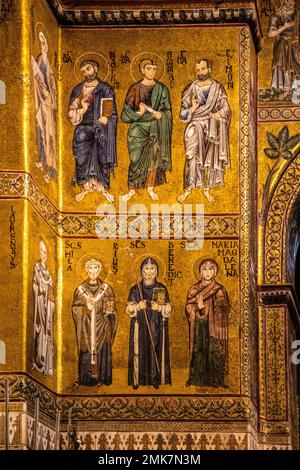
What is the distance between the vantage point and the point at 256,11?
3102 centimetres

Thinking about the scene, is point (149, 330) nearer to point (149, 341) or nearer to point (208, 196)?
point (149, 341)

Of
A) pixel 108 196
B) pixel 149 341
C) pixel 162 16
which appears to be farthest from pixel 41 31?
pixel 149 341

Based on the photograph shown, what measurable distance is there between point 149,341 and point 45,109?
3.32 metres

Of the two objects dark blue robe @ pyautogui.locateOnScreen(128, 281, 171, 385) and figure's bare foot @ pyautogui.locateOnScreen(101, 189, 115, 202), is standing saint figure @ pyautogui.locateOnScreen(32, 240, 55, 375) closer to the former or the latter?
dark blue robe @ pyautogui.locateOnScreen(128, 281, 171, 385)

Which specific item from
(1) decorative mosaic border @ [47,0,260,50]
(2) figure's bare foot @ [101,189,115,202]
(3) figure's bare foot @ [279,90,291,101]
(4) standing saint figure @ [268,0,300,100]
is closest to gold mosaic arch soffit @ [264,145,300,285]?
(3) figure's bare foot @ [279,90,291,101]

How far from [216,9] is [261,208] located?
289 centimetres

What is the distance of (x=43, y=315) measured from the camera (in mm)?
29141

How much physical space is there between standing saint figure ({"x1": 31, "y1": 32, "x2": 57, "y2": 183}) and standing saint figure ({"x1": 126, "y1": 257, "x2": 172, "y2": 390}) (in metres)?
1.88

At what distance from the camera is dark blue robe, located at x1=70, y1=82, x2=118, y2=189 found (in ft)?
100

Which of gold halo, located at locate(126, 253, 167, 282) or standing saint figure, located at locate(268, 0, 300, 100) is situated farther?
standing saint figure, located at locate(268, 0, 300, 100)

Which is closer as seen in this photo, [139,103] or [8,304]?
[8,304]

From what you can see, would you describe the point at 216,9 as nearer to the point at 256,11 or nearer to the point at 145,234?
the point at 256,11

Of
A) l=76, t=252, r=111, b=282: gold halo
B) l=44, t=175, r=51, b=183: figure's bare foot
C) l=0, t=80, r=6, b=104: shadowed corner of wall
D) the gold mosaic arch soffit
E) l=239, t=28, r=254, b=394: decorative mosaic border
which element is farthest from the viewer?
the gold mosaic arch soffit

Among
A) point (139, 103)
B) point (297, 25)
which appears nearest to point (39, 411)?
point (139, 103)
